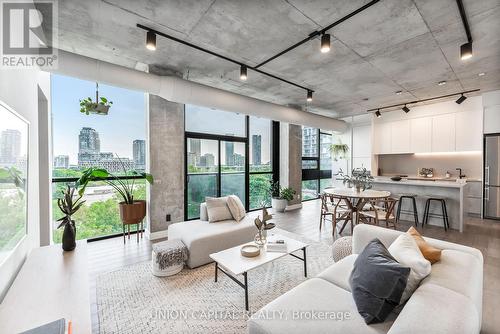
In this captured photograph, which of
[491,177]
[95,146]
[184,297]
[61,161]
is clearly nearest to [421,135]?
[491,177]

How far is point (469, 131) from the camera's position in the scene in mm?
5656

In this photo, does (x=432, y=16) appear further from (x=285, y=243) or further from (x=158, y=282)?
(x=158, y=282)

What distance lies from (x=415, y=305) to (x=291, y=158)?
220 inches

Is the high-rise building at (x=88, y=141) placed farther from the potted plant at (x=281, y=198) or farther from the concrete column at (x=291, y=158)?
the concrete column at (x=291, y=158)

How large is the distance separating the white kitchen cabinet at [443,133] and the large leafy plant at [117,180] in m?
7.24

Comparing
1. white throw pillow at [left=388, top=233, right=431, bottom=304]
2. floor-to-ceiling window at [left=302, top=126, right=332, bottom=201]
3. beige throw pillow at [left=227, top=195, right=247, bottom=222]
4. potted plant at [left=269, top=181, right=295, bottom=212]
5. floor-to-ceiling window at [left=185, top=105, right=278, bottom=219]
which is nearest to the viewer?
white throw pillow at [left=388, top=233, right=431, bottom=304]

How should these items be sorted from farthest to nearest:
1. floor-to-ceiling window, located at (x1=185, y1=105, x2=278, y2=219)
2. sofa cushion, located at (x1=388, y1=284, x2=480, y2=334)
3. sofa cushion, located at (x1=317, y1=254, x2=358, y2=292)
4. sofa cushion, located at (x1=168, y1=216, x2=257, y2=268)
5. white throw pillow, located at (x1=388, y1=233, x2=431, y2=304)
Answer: floor-to-ceiling window, located at (x1=185, y1=105, x2=278, y2=219) → sofa cushion, located at (x1=168, y1=216, x2=257, y2=268) → sofa cushion, located at (x1=317, y1=254, x2=358, y2=292) → white throw pillow, located at (x1=388, y1=233, x2=431, y2=304) → sofa cushion, located at (x1=388, y1=284, x2=480, y2=334)

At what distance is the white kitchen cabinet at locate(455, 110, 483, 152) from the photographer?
18.1 feet

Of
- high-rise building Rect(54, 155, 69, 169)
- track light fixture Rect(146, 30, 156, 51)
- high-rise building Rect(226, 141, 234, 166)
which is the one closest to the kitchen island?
high-rise building Rect(226, 141, 234, 166)

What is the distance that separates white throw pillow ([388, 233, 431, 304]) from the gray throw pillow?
0.14m

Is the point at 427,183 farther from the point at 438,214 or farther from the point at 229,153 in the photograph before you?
the point at 229,153

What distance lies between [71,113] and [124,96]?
90cm

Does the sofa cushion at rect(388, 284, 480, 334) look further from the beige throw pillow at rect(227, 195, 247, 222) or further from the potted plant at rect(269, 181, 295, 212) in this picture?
the potted plant at rect(269, 181, 295, 212)

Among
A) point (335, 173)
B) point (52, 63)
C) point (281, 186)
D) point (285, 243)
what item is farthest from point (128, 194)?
point (335, 173)
